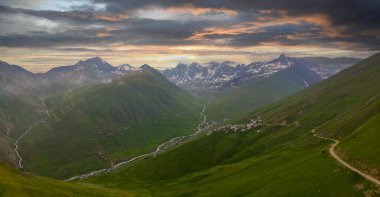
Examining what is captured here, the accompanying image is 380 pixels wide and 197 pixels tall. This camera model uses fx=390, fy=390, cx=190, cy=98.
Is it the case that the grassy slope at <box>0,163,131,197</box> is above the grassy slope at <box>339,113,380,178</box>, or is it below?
below

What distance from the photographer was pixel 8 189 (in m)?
135

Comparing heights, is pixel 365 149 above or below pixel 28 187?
above

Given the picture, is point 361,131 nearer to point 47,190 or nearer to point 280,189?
point 280,189

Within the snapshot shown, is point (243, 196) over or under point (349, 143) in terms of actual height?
under

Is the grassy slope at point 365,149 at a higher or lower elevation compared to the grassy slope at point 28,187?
higher

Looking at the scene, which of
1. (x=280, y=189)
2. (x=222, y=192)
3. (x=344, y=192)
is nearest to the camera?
(x=344, y=192)

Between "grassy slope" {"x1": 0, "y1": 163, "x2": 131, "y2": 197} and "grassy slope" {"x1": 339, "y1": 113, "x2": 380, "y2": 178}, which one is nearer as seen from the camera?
"grassy slope" {"x1": 339, "y1": 113, "x2": 380, "y2": 178}

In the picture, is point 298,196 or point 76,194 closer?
point 298,196

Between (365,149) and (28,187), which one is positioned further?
(28,187)

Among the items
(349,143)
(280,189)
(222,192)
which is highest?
(349,143)

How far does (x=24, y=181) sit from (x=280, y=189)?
99801 mm

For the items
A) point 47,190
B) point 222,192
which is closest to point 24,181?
point 47,190

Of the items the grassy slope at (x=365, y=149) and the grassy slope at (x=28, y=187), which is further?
the grassy slope at (x=28, y=187)

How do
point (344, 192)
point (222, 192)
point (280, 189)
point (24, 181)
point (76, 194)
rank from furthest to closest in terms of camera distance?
point (222, 192) → point (76, 194) → point (24, 181) → point (280, 189) → point (344, 192)
